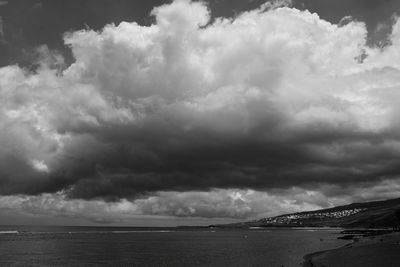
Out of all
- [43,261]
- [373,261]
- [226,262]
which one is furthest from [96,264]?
[373,261]

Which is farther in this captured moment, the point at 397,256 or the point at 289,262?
the point at 289,262

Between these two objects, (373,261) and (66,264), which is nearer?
(373,261)

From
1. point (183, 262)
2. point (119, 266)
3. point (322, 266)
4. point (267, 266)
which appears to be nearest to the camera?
point (322, 266)

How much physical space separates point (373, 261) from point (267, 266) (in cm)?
1957

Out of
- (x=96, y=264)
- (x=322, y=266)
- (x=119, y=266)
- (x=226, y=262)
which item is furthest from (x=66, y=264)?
(x=322, y=266)

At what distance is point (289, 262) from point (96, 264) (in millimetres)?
41885

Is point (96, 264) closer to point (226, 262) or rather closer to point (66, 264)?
point (66, 264)

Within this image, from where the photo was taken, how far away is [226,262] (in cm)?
9750

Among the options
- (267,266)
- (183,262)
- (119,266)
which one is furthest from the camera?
(183,262)

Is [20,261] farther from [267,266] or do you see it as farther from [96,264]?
[267,266]

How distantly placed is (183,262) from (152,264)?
7.29 metres

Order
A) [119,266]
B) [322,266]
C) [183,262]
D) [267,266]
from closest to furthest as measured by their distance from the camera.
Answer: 1. [322,266]
2. [267,266]
3. [119,266]
4. [183,262]

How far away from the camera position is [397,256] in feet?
290

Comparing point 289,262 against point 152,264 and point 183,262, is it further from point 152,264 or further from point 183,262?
point 152,264
